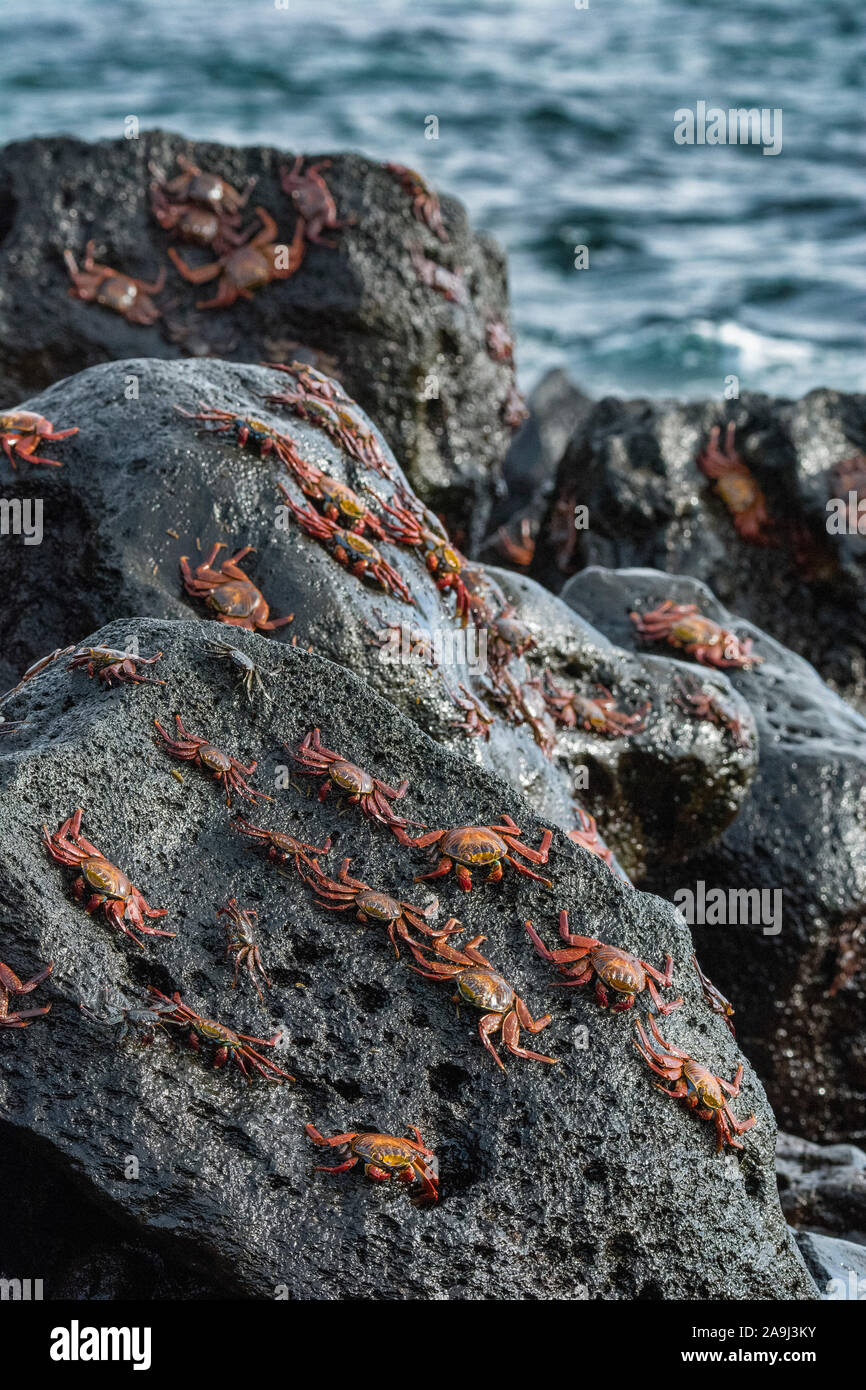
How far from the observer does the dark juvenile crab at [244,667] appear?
343 centimetres

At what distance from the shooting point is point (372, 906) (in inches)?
126

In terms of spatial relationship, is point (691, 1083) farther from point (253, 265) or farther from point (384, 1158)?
point (253, 265)

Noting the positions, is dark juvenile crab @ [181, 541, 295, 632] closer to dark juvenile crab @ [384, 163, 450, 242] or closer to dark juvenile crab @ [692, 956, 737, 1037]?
dark juvenile crab @ [692, 956, 737, 1037]

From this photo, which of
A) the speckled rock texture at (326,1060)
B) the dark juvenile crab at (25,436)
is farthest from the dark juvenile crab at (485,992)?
the dark juvenile crab at (25,436)

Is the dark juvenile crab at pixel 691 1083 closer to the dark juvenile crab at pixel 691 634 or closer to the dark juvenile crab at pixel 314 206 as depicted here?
the dark juvenile crab at pixel 691 634

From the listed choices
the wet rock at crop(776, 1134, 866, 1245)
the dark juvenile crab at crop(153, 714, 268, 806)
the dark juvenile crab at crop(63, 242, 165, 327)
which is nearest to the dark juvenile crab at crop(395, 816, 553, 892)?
the dark juvenile crab at crop(153, 714, 268, 806)

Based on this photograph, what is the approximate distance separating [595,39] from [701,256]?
1185cm

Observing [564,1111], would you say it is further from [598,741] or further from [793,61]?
[793,61]

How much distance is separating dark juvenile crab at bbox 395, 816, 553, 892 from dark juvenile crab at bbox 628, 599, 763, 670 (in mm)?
2926

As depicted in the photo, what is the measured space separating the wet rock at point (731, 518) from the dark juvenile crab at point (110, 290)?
281 centimetres

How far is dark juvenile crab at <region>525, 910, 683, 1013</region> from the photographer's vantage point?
3236 millimetres

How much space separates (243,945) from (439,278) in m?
5.78

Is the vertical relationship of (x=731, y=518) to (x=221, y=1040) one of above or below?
above

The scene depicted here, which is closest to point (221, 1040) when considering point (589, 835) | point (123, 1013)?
point (123, 1013)
